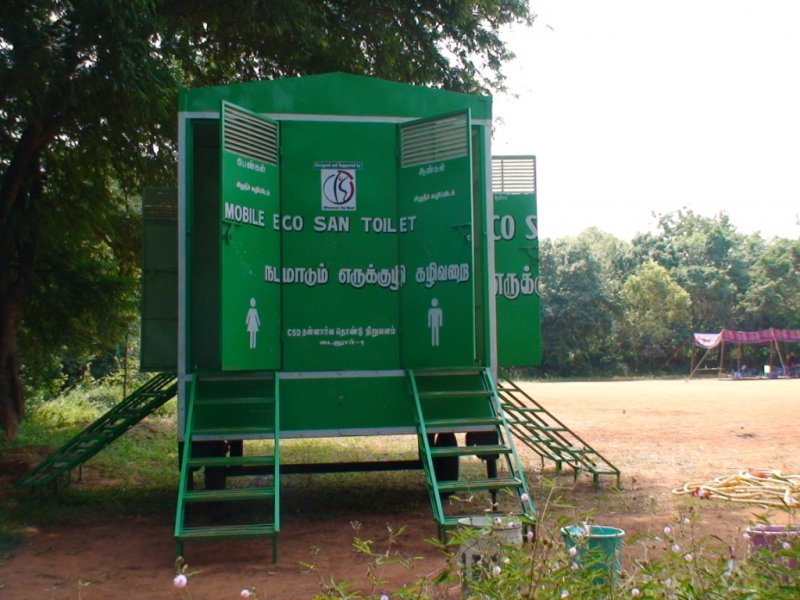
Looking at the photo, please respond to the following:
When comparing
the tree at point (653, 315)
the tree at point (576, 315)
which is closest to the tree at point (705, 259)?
the tree at point (653, 315)

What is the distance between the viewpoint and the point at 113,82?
9.54 m

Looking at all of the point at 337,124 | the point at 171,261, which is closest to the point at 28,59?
the point at 171,261

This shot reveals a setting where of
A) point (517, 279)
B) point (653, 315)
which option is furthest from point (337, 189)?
point (653, 315)

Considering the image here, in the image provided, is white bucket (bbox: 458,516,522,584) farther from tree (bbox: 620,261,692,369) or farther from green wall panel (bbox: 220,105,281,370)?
tree (bbox: 620,261,692,369)

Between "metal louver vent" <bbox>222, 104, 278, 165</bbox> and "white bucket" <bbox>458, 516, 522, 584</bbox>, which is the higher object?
"metal louver vent" <bbox>222, 104, 278, 165</bbox>

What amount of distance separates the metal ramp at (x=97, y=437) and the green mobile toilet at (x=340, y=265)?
936mm

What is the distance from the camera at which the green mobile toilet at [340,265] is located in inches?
302

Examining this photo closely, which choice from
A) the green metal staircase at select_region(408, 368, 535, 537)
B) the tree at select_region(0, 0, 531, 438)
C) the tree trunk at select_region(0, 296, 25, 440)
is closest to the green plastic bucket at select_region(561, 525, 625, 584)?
the green metal staircase at select_region(408, 368, 535, 537)

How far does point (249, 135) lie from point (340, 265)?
4.62 feet

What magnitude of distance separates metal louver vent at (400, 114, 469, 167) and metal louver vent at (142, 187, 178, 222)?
2.69 metres

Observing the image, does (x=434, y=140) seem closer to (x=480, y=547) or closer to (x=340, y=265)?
(x=340, y=265)

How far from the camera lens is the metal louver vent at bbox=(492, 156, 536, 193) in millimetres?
9984

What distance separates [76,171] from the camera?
13.9 meters

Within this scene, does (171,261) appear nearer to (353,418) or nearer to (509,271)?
(353,418)
